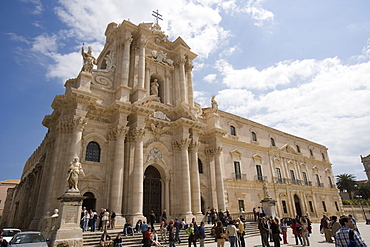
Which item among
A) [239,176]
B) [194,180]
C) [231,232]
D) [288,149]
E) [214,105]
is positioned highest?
[214,105]

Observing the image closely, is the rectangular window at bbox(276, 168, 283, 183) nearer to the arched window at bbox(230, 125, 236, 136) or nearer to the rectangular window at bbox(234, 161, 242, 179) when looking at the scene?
the rectangular window at bbox(234, 161, 242, 179)

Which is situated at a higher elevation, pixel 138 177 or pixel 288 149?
pixel 288 149

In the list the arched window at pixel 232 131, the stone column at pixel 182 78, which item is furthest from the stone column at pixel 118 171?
the arched window at pixel 232 131

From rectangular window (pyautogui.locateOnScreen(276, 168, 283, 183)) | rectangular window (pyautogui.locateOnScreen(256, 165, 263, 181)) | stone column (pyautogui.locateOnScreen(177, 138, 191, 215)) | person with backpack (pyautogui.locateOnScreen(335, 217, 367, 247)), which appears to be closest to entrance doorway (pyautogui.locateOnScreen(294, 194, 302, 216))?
rectangular window (pyautogui.locateOnScreen(276, 168, 283, 183))

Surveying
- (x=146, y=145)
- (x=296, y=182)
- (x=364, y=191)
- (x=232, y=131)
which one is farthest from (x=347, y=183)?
(x=146, y=145)

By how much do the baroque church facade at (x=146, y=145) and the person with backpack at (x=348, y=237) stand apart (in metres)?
13.8

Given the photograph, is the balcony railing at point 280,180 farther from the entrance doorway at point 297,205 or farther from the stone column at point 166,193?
the stone column at point 166,193

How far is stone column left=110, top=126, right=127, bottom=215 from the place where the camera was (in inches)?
648

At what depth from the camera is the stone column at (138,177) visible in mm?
16922

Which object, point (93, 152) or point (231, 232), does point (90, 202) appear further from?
point (231, 232)

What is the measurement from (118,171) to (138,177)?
1.49m

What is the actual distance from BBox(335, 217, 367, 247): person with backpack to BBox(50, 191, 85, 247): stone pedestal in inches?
429

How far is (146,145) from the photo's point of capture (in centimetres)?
2031

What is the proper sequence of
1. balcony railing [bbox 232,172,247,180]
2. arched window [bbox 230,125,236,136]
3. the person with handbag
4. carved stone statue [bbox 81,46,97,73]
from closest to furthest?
the person with handbag
carved stone statue [bbox 81,46,97,73]
balcony railing [bbox 232,172,247,180]
arched window [bbox 230,125,236,136]
